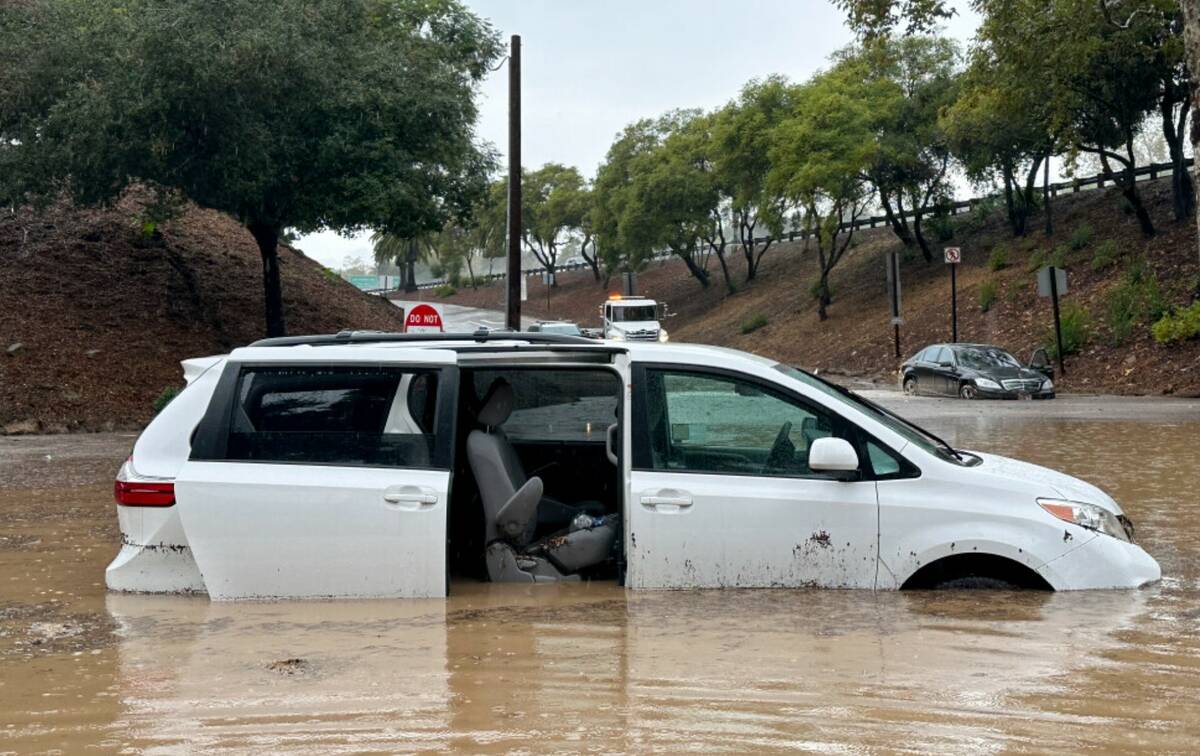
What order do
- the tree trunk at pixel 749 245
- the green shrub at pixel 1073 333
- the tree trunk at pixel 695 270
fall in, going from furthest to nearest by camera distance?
the tree trunk at pixel 695 270 < the tree trunk at pixel 749 245 < the green shrub at pixel 1073 333

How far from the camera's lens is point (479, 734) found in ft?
15.9

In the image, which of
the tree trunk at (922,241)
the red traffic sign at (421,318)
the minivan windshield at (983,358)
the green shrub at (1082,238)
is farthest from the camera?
the tree trunk at (922,241)

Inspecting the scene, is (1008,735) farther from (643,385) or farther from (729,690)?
(643,385)

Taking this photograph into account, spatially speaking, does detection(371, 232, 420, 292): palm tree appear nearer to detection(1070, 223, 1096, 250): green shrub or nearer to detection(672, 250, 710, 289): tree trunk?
detection(672, 250, 710, 289): tree trunk

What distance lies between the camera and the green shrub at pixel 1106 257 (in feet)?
132

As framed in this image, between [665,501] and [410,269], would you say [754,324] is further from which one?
[665,501]

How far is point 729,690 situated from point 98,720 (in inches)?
91.4

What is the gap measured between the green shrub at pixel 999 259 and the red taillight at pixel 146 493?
43.6 metres

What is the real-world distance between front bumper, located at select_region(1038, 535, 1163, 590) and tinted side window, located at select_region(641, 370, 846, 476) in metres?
1.15

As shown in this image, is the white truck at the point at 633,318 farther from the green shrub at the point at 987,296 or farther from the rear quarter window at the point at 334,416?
the rear quarter window at the point at 334,416

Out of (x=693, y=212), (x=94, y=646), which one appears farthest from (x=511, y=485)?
(x=693, y=212)

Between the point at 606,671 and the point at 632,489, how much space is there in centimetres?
118

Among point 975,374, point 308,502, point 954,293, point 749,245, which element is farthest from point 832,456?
point 749,245

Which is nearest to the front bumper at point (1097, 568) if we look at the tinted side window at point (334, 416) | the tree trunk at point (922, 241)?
the tinted side window at point (334, 416)
